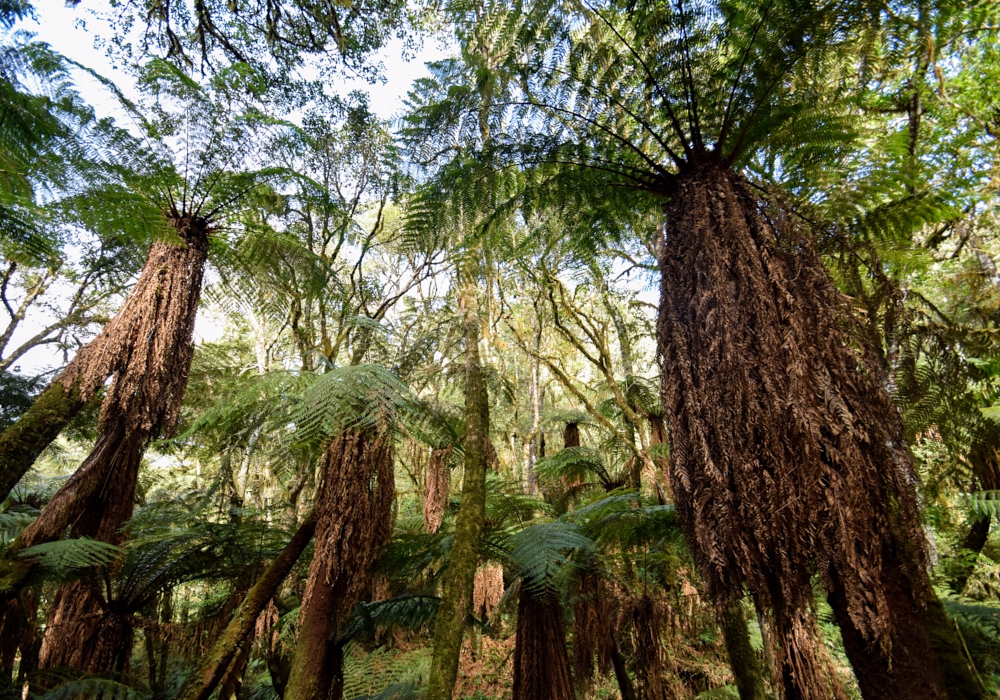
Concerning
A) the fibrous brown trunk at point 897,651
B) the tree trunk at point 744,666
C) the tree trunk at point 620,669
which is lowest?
the tree trunk at point 620,669

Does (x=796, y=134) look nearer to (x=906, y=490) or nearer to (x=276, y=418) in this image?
(x=906, y=490)

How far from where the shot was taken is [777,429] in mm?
1419

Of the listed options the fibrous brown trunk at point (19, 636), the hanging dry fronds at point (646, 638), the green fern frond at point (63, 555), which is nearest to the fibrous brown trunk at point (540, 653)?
the hanging dry fronds at point (646, 638)

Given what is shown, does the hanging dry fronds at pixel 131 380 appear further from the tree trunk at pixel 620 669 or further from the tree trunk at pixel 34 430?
the tree trunk at pixel 620 669

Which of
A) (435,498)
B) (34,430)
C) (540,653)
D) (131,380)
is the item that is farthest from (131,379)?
(540,653)

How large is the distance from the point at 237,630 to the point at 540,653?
1766mm

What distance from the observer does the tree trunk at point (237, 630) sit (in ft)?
7.38

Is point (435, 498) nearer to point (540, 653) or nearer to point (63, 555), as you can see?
point (540, 653)

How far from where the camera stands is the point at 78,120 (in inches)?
121

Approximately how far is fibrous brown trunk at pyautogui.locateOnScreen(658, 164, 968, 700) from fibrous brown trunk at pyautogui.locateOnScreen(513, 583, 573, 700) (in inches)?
62.1

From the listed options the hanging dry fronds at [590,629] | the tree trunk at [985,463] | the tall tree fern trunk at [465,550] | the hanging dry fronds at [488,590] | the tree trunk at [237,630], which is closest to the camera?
the tall tree fern trunk at [465,550]

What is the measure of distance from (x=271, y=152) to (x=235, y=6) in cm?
163

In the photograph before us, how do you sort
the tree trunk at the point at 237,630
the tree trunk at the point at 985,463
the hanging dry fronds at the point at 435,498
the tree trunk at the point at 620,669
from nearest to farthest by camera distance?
the tree trunk at the point at 237,630 → the tree trunk at the point at 985,463 → the tree trunk at the point at 620,669 → the hanging dry fronds at the point at 435,498

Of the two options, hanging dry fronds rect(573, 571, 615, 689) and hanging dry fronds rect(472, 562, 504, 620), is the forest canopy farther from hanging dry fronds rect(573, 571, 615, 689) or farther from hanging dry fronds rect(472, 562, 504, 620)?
hanging dry fronds rect(472, 562, 504, 620)
